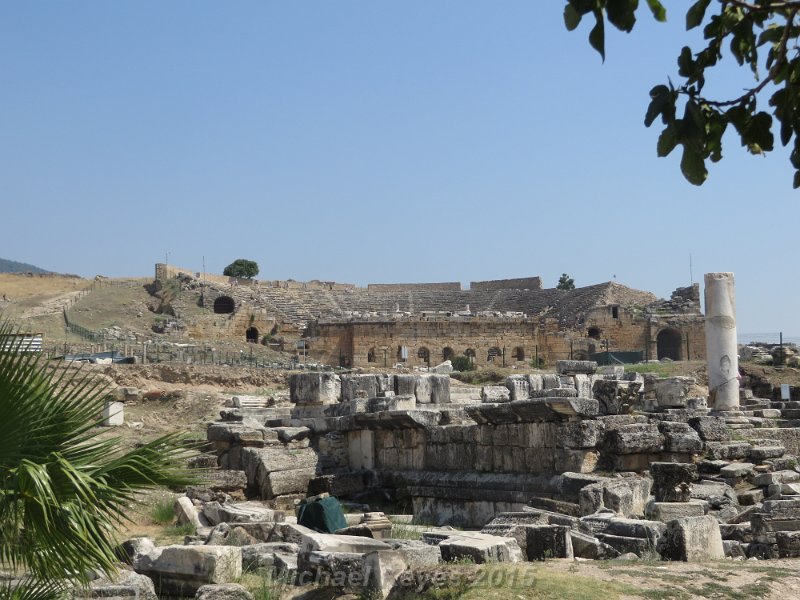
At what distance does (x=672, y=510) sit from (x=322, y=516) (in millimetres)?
3580

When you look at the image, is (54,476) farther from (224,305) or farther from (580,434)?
(224,305)

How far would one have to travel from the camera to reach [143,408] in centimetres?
2244

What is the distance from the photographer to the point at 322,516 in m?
10.7

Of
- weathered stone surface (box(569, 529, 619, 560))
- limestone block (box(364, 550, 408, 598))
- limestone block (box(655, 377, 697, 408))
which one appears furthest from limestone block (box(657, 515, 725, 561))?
limestone block (box(655, 377, 697, 408))

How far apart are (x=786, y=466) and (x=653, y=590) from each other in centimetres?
874

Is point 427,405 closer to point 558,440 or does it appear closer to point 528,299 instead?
point 558,440

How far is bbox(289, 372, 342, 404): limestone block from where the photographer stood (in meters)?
17.3

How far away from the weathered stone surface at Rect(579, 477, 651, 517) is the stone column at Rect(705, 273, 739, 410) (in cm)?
1178

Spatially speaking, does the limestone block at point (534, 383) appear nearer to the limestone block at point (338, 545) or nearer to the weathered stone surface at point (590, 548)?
Result: the weathered stone surface at point (590, 548)

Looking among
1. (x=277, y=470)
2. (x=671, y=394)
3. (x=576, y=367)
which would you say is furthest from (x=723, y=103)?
(x=576, y=367)

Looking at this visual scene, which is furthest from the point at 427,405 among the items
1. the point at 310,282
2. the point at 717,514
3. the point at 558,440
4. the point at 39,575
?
the point at 310,282

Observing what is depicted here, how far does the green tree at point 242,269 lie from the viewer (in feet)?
270

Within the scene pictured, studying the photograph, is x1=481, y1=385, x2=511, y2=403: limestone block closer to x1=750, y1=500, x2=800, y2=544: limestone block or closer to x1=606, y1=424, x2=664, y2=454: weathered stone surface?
x1=606, y1=424, x2=664, y2=454: weathered stone surface

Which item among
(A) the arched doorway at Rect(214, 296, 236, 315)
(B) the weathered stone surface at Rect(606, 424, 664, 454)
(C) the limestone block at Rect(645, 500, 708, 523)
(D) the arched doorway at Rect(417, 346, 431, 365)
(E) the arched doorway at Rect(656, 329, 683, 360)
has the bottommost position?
(C) the limestone block at Rect(645, 500, 708, 523)
